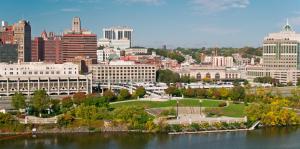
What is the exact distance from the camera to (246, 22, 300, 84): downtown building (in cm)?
3862

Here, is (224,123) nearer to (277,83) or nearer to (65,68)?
(65,68)

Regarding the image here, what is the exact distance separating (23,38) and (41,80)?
14.2 metres

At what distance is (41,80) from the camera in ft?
90.1

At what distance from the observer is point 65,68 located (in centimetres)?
2908

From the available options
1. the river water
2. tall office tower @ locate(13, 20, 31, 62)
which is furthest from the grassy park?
tall office tower @ locate(13, 20, 31, 62)

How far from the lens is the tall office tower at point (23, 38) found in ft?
133

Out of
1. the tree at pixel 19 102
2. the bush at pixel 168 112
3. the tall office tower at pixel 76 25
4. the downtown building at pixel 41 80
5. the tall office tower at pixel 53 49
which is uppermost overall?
the tall office tower at pixel 76 25

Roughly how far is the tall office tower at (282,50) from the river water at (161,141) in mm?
22836

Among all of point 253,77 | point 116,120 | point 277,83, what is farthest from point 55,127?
point 253,77

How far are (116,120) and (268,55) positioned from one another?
2592 cm

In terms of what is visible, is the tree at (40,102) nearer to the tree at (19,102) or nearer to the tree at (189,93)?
the tree at (19,102)

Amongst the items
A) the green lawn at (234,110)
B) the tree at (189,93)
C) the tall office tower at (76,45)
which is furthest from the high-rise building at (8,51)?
the green lawn at (234,110)

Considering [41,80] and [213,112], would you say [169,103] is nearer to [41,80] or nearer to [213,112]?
[213,112]

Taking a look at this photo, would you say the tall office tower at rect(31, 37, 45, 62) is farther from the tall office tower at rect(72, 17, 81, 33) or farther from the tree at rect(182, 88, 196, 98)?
the tree at rect(182, 88, 196, 98)
